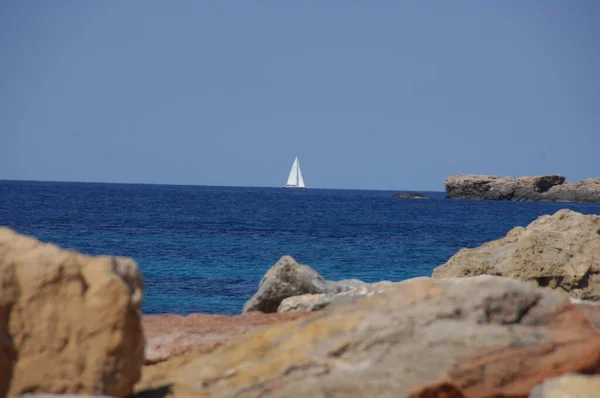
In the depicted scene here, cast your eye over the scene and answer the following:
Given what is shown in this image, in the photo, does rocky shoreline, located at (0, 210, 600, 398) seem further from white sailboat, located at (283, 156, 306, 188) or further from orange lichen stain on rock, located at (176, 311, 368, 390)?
white sailboat, located at (283, 156, 306, 188)

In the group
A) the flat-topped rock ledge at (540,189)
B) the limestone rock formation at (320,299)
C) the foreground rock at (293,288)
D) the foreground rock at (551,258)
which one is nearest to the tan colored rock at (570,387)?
the limestone rock formation at (320,299)

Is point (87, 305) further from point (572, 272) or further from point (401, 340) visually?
point (572, 272)

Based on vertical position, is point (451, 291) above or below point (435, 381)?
above

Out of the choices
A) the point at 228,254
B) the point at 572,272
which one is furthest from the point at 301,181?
the point at 572,272

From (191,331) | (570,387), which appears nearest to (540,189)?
(191,331)

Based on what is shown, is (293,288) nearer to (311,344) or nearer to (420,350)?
(311,344)

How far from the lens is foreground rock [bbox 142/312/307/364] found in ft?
27.9

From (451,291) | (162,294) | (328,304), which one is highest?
(451,291)

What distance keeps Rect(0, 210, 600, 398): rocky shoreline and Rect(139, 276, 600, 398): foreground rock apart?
11mm

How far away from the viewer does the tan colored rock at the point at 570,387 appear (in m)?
6.09

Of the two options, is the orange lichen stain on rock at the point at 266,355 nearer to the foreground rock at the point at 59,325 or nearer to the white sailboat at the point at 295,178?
the foreground rock at the point at 59,325

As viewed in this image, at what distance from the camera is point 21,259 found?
621 cm

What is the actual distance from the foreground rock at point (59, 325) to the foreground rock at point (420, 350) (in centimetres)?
91

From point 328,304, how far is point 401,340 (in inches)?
192
